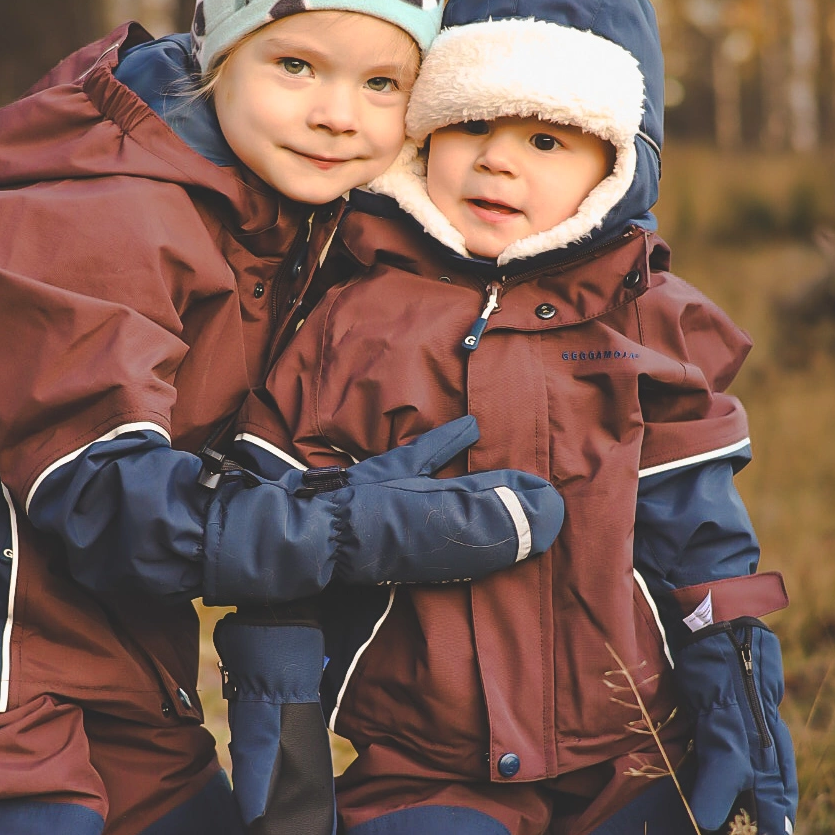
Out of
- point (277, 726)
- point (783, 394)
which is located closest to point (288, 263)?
point (277, 726)

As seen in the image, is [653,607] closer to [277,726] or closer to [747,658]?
[747,658]

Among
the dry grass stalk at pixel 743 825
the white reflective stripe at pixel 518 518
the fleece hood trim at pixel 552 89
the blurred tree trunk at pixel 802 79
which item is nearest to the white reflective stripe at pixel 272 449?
the white reflective stripe at pixel 518 518

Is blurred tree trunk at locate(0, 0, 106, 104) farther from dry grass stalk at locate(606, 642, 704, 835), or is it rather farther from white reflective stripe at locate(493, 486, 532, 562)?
dry grass stalk at locate(606, 642, 704, 835)

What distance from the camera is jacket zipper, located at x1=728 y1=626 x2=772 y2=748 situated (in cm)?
208

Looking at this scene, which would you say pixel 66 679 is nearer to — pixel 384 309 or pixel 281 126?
pixel 384 309

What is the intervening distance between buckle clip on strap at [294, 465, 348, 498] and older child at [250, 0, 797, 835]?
15 cm

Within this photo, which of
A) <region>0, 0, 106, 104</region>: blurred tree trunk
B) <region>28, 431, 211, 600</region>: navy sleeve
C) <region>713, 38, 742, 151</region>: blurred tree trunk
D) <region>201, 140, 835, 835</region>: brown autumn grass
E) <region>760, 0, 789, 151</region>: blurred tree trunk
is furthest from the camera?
<region>713, 38, 742, 151</region>: blurred tree trunk

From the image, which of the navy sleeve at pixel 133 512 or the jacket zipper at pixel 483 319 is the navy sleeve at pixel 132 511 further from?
the jacket zipper at pixel 483 319

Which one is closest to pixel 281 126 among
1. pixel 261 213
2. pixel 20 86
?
pixel 261 213

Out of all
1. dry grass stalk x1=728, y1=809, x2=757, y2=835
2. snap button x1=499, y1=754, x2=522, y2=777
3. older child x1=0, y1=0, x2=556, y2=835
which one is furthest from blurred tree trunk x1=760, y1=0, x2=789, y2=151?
snap button x1=499, y1=754, x2=522, y2=777

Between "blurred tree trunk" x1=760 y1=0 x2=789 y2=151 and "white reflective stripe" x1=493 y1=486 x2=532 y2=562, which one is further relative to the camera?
"blurred tree trunk" x1=760 y1=0 x2=789 y2=151

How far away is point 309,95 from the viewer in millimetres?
2078

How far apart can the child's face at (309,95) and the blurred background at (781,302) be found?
5.21 feet

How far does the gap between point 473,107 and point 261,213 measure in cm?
45
